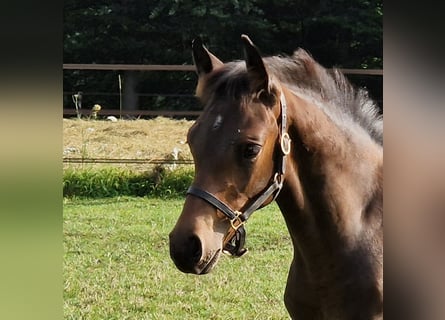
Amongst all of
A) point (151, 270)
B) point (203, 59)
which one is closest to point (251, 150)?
point (203, 59)

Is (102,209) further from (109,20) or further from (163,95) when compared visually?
(109,20)

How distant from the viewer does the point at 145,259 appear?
3.15 metres

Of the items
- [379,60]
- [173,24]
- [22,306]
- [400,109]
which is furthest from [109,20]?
[400,109]

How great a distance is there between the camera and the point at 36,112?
103 cm

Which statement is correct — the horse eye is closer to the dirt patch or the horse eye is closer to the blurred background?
the blurred background

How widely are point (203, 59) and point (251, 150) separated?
0.89 ft

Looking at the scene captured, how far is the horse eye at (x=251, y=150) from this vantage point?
Answer: 1.23 m

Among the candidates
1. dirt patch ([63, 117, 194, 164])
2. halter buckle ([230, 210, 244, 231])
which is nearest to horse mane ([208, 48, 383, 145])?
halter buckle ([230, 210, 244, 231])

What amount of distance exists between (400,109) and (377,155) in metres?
0.76

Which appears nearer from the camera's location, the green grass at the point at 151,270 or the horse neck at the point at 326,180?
the horse neck at the point at 326,180

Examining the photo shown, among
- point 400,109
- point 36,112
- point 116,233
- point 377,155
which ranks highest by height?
point 400,109

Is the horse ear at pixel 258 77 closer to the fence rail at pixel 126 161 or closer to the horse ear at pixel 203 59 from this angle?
the horse ear at pixel 203 59

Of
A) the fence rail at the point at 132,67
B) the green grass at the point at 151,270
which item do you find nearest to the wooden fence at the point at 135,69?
the fence rail at the point at 132,67

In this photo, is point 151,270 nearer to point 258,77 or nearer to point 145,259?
point 145,259
